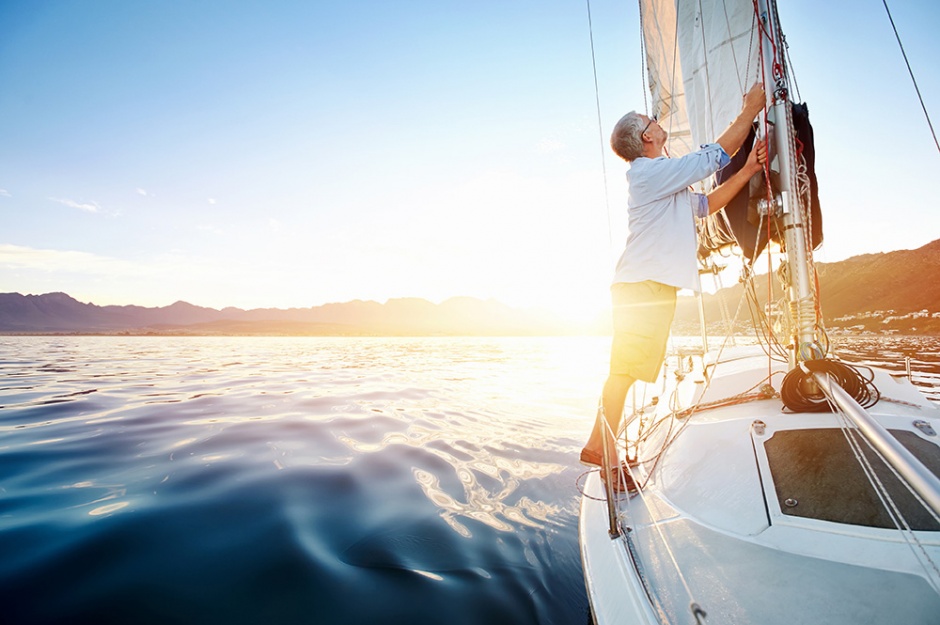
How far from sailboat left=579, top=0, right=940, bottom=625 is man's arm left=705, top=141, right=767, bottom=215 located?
94 mm

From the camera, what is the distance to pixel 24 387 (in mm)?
8859

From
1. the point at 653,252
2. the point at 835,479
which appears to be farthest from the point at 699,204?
the point at 835,479

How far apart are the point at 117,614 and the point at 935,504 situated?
3.26 meters

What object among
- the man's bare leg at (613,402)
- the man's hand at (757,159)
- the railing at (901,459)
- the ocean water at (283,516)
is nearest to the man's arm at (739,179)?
the man's hand at (757,159)

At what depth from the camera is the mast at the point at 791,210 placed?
2551mm

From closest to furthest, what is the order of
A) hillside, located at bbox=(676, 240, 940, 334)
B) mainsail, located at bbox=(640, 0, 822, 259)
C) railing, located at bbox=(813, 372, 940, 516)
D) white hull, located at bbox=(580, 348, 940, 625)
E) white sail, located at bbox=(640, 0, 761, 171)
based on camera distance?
railing, located at bbox=(813, 372, 940, 516) → white hull, located at bbox=(580, 348, 940, 625) → mainsail, located at bbox=(640, 0, 822, 259) → white sail, located at bbox=(640, 0, 761, 171) → hillside, located at bbox=(676, 240, 940, 334)

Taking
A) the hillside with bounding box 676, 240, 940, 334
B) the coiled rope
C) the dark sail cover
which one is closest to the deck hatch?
the coiled rope

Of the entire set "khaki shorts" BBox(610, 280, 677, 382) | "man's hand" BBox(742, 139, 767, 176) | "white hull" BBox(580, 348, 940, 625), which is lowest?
"white hull" BBox(580, 348, 940, 625)

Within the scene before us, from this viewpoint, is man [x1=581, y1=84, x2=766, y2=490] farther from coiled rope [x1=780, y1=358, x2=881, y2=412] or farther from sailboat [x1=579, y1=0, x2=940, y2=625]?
coiled rope [x1=780, y1=358, x2=881, y2=412]

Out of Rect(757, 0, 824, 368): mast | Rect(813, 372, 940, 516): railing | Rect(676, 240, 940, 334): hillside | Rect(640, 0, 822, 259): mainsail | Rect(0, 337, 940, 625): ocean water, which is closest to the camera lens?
Rect(813, 372, 940, 516): railing

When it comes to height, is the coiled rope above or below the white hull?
above

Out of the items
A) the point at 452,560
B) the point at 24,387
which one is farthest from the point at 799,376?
the point at 24,387

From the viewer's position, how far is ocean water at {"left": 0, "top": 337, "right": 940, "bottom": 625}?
6.98ft

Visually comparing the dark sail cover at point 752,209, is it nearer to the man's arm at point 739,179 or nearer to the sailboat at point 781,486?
the sailboat at point 781,486
